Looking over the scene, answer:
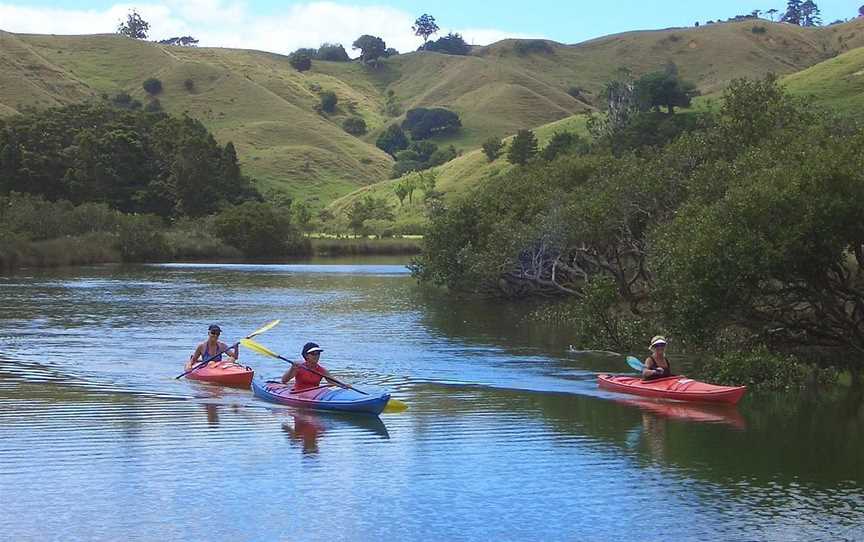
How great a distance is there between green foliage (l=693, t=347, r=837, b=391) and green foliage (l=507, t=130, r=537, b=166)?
351 ft

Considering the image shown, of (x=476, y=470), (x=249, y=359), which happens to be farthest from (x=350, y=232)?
(x=476, y=470)

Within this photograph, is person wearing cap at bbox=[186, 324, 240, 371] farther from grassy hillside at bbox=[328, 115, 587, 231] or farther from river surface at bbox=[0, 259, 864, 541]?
grassy hillside at bbox=[328, 115, 587, 231]

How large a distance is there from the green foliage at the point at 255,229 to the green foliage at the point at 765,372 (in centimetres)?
8303

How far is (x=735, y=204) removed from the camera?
101 ft

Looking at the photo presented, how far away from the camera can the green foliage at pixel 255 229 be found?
110 m

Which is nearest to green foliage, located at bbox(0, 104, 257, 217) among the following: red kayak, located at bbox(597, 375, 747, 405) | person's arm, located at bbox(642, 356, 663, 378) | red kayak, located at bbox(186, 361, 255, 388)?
red kayak, located at bbox(186, 361, 255, 388)

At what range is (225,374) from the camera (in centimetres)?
3172

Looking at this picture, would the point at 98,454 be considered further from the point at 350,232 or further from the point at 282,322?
the point at 350,232

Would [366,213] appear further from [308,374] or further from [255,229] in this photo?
[308,374]

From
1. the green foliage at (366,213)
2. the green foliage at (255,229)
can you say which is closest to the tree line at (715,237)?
the green foliage at (255,229)

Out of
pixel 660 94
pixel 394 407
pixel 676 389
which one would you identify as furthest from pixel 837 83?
pixel 394 407

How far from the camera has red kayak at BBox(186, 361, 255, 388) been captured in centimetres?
3159

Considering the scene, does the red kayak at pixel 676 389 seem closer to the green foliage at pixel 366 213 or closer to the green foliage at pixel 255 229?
the green foliage at pixel 255 229

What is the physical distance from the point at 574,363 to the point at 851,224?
1067 centimetres
